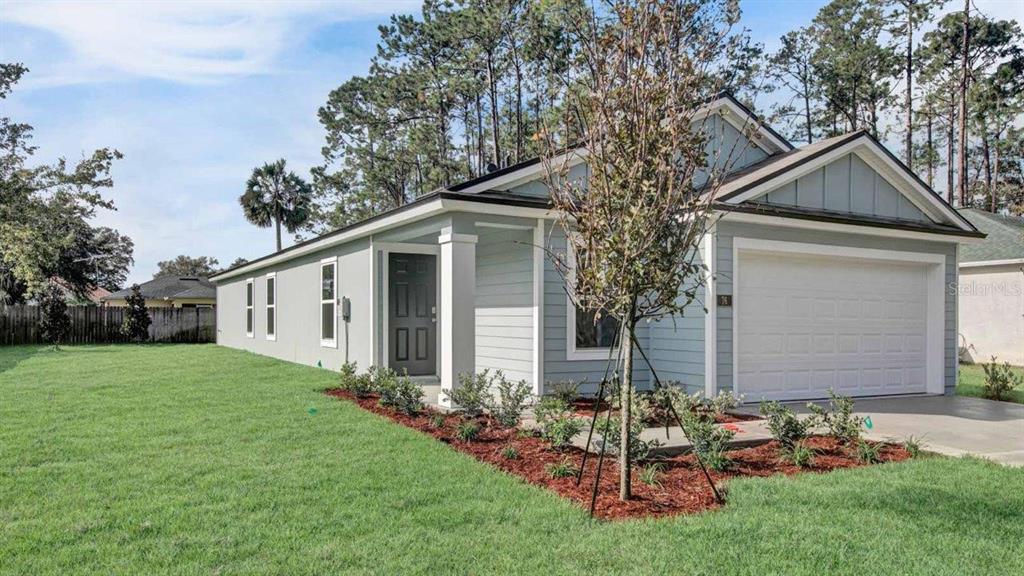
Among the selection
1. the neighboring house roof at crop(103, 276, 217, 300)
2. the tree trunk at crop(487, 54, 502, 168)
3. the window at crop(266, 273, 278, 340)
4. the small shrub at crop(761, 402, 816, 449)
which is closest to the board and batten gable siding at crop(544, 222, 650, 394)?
the small shrub at crop(761, 402, 816, 449)

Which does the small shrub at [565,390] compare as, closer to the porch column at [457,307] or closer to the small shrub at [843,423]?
the porch column at [457,307]

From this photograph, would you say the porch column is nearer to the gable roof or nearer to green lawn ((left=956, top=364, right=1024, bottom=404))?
the gable roof

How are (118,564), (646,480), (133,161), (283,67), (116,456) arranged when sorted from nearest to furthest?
(118,564), (646,480), (116,456), (283,67), (133,161)

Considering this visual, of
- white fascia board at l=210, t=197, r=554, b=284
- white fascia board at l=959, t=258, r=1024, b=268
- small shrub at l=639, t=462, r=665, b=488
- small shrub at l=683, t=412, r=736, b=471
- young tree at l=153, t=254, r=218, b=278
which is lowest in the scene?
small shrub at l=639, t=462, r=665, b=488

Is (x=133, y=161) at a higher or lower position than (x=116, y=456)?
higher

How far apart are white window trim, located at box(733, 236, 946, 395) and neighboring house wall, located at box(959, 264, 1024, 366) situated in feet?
22.5

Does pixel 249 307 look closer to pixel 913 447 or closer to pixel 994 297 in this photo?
pixel 913 447

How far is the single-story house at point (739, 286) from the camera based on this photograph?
8359 millimetres

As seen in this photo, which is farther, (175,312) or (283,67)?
(175,312)

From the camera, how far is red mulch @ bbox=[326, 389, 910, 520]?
14.3 feet

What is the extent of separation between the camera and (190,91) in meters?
11.2

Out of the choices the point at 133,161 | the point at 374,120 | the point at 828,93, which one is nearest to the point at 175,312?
the point at 133,161

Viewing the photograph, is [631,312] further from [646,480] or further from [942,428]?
[942,428]

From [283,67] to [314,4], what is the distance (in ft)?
8.03
